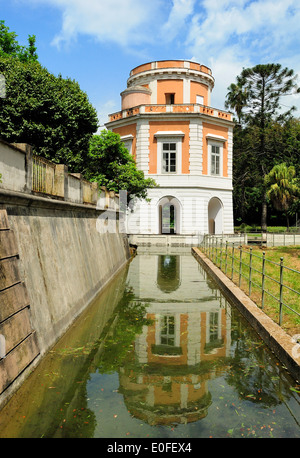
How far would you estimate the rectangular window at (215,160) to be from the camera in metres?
29.7

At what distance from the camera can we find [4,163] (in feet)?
19.1

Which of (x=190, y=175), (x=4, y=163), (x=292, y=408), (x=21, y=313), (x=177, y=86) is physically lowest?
(x=292, y=408)

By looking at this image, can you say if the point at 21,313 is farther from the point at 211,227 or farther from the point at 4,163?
the point at 211,227

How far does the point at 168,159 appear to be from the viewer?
28.7 metres

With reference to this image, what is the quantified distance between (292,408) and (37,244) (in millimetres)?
4602

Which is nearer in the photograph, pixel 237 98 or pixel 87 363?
pixel 87 363

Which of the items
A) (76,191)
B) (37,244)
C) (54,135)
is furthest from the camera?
(54,135)

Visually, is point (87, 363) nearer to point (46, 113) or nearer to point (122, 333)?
point (122, 333)

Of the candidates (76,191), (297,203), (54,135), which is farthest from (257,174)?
(76,191)

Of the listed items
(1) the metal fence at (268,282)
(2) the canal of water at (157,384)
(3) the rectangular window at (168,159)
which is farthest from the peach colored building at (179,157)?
(2) the canal of water at (157,384)

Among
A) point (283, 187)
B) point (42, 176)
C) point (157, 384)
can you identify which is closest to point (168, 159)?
point (283, 187)

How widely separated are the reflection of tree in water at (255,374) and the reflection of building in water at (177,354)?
0.80 feet

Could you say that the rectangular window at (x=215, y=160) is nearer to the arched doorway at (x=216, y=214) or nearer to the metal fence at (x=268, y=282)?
the arched doorway at (x=216, y=214)

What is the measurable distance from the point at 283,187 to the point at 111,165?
58.6 ft
